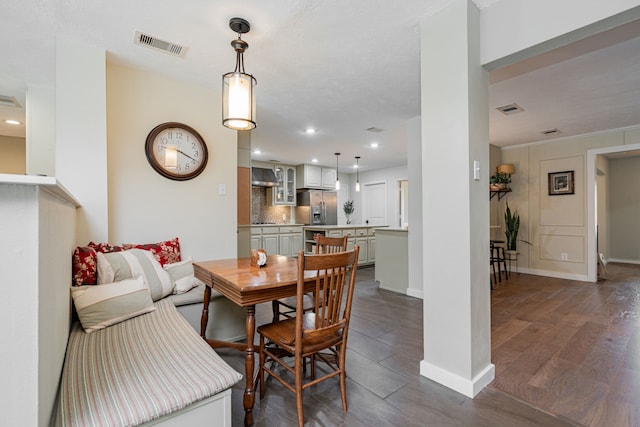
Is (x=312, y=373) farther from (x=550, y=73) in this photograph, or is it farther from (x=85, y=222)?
(x=550, y=73)

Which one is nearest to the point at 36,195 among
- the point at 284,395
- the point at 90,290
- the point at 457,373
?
the point at 90,290

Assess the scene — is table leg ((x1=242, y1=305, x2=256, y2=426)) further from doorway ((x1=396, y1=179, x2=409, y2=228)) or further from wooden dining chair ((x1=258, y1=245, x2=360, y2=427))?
doorway ((x1=396, y1=179, x2=409, y2=228))

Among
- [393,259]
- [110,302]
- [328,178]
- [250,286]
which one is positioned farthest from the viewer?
[328,178]

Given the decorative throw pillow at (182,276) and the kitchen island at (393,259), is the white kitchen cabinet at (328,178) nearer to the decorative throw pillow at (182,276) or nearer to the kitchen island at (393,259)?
the kitchen island at (393,259)

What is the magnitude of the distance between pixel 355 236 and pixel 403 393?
15.0ft

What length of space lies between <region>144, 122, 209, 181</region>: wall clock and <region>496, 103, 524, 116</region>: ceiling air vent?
3.53 meters

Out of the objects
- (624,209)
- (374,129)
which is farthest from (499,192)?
(624,209)

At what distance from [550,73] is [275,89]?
261cm

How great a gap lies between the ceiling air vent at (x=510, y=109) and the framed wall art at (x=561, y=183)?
219 cm

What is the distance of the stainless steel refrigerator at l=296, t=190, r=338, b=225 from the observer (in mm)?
7227

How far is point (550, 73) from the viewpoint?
2.67 m

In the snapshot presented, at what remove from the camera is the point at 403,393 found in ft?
5.89

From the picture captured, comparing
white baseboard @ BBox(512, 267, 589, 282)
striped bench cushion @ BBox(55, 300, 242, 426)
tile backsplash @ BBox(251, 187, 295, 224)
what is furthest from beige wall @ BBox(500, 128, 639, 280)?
striped bench cushion @ BBox(55, 300, 242, 426)

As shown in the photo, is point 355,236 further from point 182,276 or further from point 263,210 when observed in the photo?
point 182,276
